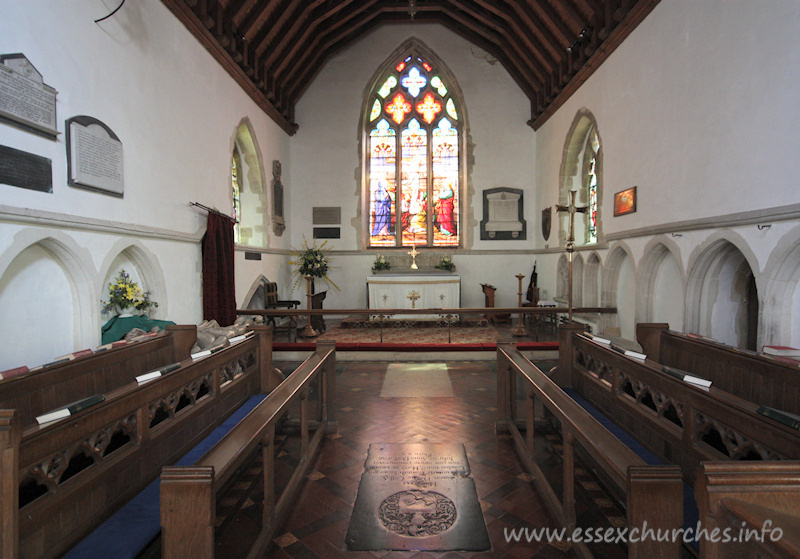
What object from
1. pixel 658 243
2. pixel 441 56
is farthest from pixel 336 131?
pixel 658 243

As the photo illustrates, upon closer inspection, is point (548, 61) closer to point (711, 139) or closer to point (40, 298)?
point (711, 139)

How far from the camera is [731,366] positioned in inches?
115

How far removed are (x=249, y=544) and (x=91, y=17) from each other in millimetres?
4758

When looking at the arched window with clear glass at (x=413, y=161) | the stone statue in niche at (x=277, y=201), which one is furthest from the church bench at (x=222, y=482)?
the arched window with clear glass at (x=413, y=161)

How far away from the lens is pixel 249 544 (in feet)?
7.18

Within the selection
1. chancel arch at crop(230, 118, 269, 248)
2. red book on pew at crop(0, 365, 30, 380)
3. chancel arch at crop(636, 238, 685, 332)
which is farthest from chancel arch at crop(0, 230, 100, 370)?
chancel arch at crop(636, 238, 685, 332)

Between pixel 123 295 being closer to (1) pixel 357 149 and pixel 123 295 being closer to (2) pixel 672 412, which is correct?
(2) pixel 672 412

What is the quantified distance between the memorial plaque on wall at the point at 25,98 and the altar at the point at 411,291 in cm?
631

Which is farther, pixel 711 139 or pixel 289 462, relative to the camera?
pixel 711 139

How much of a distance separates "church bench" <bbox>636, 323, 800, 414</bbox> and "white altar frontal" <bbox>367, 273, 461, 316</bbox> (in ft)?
18.8

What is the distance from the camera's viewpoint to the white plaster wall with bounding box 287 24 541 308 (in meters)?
11.0

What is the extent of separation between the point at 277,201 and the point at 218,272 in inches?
143

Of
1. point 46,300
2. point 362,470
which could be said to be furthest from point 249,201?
point 362,470

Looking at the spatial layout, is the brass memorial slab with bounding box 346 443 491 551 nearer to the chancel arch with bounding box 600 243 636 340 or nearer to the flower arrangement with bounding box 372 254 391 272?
the chancel arch with bounding box 600 243 636 340
